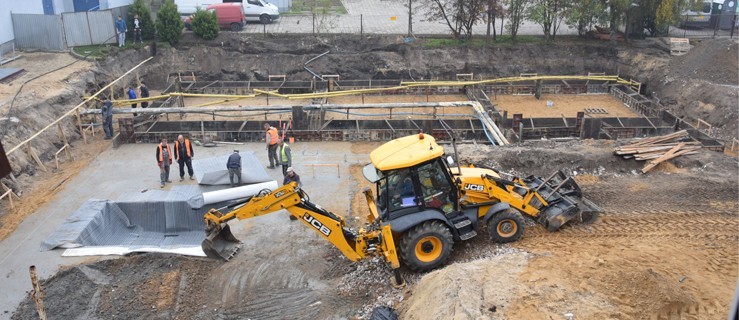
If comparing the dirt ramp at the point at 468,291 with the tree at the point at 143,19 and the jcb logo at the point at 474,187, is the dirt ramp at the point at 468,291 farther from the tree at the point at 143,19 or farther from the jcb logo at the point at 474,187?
the tree at the point at 143,19

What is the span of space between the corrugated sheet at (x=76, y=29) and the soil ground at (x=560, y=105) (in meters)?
16.9

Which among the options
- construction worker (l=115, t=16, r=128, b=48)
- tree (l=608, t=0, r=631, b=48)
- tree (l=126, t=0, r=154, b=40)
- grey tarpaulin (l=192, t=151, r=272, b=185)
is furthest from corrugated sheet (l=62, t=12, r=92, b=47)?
tree (l=608, t=0, r=631, b=48)

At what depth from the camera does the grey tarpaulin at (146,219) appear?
11.7 meters

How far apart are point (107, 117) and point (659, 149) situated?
50.4 feet

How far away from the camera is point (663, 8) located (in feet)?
80.7

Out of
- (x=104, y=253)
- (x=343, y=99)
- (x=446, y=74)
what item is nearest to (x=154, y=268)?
(x=104, y=253)

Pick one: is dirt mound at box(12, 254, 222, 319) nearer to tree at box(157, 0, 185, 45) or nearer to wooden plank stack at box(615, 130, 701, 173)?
wooden plank stack at box(615, 130, 701, 173)

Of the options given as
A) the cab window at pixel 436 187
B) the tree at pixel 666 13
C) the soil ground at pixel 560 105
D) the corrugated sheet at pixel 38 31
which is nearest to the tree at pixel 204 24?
the corrugated sheet at pixel 38 31

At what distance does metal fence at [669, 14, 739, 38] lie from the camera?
91.3ft

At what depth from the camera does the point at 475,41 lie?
28.1 m

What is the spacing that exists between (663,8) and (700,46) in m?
2.13

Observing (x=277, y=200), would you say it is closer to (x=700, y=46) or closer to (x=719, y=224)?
(x=719, y=224)

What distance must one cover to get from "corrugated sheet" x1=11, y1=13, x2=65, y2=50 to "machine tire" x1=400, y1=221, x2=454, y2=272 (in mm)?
20215

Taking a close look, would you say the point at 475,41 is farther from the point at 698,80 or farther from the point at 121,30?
the point at 121,30
